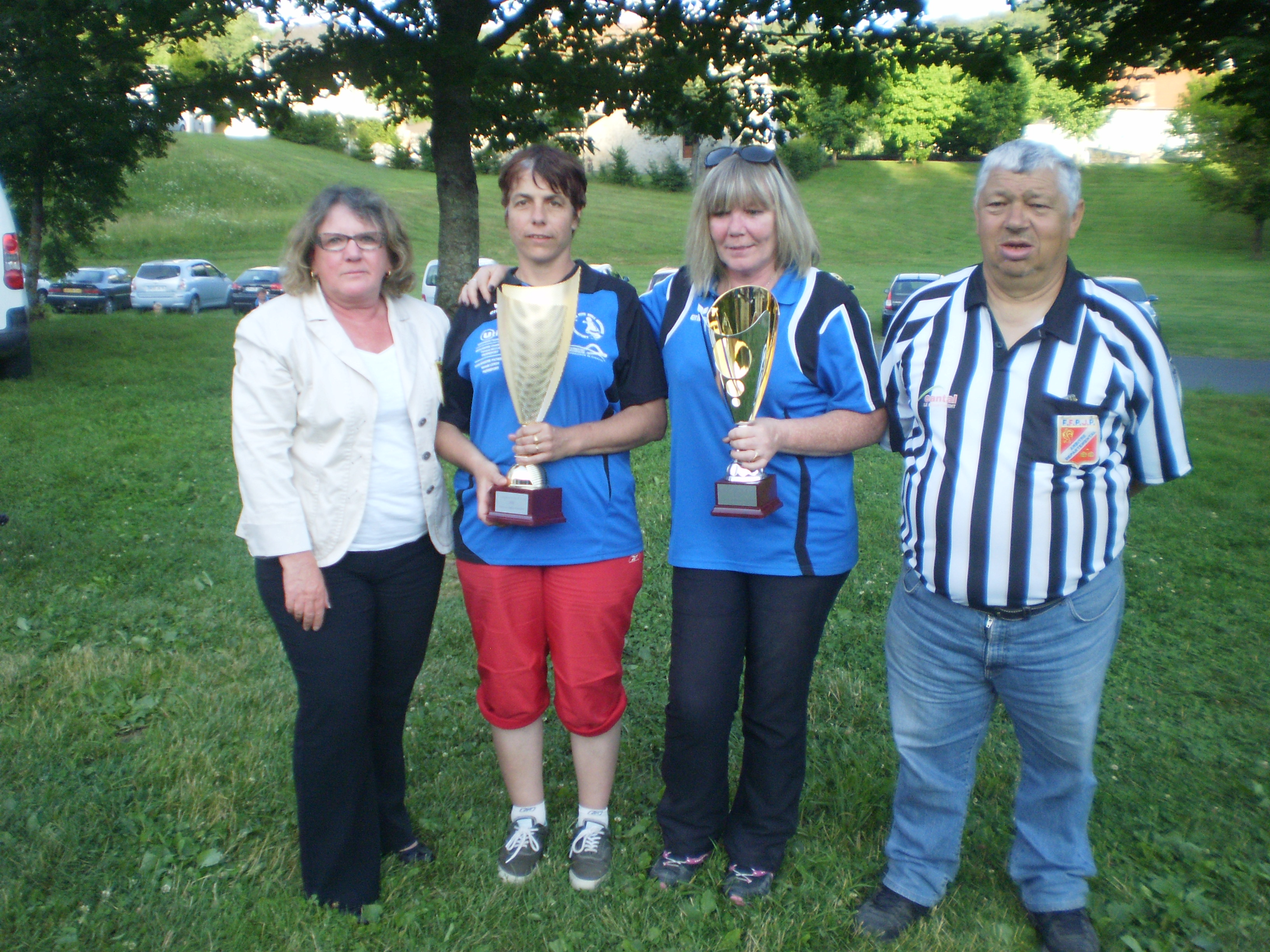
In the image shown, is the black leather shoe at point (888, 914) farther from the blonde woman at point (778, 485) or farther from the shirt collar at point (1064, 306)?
the shirt collar at point (1064, 306)

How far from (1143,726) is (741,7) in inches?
312

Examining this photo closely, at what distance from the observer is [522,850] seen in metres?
2.95

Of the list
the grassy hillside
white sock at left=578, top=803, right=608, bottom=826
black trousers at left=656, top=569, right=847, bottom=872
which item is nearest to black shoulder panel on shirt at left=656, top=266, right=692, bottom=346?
black trousers at left=656, top=569, right=847, bottom=872

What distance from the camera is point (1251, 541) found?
19.9 feet

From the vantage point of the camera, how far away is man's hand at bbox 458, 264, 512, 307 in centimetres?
278

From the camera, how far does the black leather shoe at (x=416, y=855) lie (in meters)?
3.02

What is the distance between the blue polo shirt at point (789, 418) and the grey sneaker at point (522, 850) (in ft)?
3.17

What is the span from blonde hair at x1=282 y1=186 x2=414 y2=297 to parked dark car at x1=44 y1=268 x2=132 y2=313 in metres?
26.4

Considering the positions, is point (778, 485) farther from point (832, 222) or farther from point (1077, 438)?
point (832, 222)

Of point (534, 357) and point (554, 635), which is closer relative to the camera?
point (534, 357)

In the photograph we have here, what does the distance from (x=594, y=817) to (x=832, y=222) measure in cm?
5216

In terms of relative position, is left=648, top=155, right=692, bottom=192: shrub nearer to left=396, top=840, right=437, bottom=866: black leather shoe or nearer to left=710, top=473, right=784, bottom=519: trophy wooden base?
left=396, top=840, right=437, bottom=866: black leather shoe

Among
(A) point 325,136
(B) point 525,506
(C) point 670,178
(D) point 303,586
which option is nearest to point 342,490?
(D) point 303,586

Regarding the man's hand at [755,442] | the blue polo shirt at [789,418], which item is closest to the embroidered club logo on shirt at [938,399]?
the blue polo shirt at [789,418]
